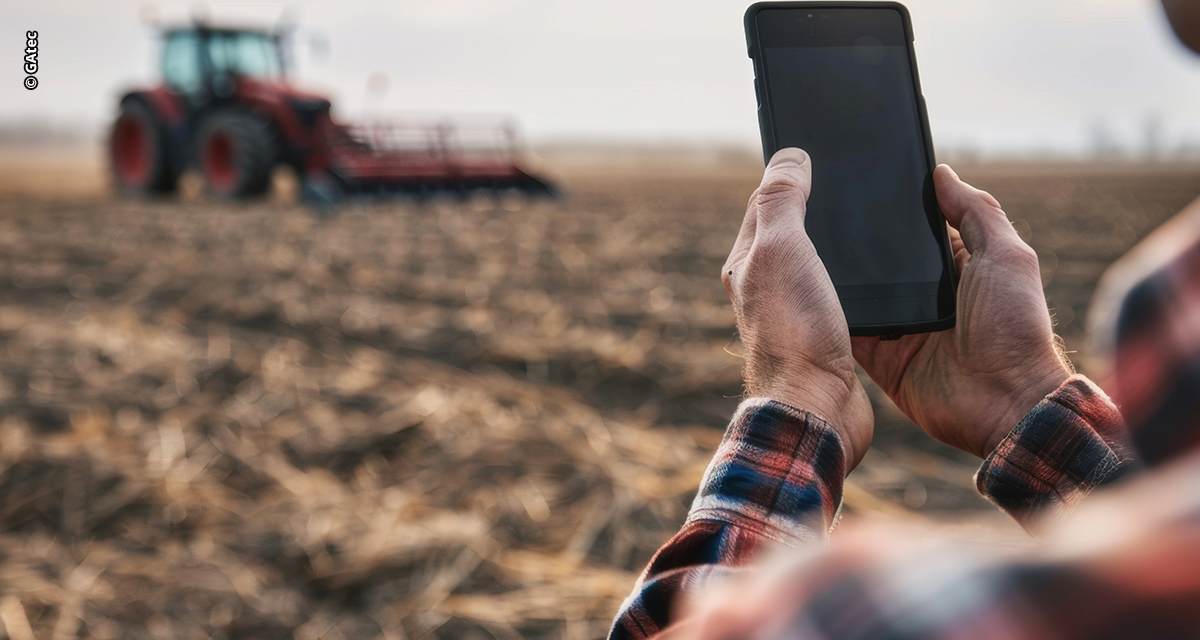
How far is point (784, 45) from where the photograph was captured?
1428 mm

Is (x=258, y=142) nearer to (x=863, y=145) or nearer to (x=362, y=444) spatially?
(x=362, y=444)

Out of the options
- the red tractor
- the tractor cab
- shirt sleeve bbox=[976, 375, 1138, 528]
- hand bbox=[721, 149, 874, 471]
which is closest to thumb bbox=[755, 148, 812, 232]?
hand bbox=[721, 149, 874, 471]

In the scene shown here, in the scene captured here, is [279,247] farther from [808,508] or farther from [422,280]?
[808,508]

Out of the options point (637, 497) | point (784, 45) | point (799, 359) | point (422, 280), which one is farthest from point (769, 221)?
point (422, 280)

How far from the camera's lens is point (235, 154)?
41.7 feet

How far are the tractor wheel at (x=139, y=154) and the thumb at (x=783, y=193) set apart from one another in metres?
14.6

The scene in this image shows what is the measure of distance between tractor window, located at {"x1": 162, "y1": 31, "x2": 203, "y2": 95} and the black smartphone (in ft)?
45.7

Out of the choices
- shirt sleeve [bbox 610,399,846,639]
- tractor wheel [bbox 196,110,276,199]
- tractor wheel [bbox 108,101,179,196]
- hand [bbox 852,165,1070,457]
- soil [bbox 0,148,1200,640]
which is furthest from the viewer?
tractor wheel [bbox 108,101,179,196]

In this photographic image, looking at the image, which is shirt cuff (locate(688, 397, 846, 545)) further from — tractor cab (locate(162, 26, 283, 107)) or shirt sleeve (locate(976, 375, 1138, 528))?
tractor cab (locate(162, 26, 283, 107))

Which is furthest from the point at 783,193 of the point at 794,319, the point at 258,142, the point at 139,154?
the point at 139,154

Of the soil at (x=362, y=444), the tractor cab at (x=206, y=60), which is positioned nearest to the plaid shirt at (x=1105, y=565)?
the soil at (x=362, y=444)

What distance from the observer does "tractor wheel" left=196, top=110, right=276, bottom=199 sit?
1248 cm

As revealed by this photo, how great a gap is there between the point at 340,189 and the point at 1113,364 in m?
12.6

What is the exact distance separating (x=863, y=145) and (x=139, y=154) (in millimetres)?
15884
